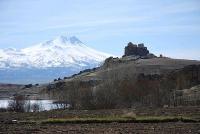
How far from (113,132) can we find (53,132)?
4.33m

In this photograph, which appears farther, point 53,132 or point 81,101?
point 81,101

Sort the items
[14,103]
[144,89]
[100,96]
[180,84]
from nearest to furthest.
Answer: [14,103] < [100,96] < [144,89] < [180,84]

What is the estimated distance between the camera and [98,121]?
44.1 metres

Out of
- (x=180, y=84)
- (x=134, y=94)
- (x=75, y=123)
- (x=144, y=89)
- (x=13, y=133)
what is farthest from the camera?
(x=180, y=84)

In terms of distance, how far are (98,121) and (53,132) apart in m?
11.2

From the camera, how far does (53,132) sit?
1316 inches

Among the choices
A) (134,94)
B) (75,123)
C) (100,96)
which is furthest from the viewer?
(134,94)

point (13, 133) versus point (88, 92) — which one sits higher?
point (88, 92)

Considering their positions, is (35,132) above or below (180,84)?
below

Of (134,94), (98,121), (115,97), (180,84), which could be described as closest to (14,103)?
(115,97)

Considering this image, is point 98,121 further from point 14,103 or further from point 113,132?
point 14,103

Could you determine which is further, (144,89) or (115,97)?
(144,89)

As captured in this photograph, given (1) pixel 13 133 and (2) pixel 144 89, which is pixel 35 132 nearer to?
(1) pixel 13 133


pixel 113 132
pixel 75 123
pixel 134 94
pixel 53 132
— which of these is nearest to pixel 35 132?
pixel 53 132
